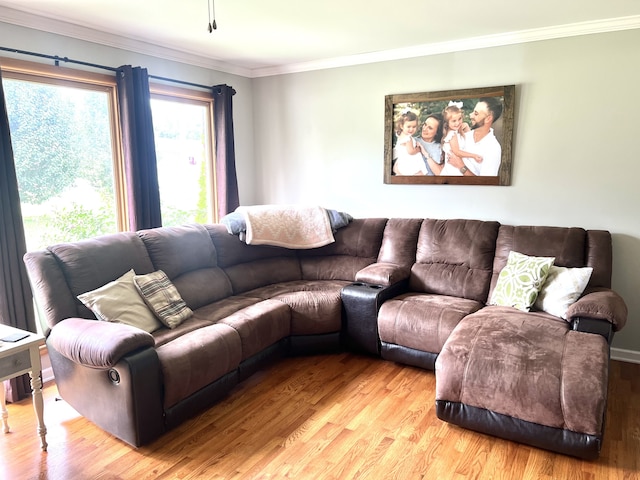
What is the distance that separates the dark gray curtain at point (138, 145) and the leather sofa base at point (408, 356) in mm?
2133

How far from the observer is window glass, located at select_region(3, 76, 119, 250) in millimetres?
3033

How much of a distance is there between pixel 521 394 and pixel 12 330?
2676mm

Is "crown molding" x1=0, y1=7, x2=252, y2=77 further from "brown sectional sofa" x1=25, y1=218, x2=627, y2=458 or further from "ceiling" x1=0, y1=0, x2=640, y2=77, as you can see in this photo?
"brown sectional sofa" x1=25, y1=218, x2=627, y2=458

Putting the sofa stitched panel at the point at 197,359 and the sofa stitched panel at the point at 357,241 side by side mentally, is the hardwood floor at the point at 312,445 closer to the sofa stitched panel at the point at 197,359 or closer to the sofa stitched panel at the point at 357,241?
the sofa stitched panel at the point at 197,359

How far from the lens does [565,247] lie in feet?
10.6

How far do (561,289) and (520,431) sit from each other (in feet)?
3.74

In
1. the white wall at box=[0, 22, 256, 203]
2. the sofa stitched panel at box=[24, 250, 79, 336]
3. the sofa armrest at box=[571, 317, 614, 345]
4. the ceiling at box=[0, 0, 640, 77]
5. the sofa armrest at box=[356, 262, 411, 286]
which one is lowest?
the sofa armrest at box=[571, 317, 614, 345]

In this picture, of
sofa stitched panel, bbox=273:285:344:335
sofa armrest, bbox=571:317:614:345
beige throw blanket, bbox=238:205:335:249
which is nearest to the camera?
sofa armrest, bbox=571:317:614:345

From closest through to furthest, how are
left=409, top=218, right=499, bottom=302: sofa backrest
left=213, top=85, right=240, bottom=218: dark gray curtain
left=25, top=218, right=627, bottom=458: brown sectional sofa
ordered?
left=25, top=218, right=627, bottom=458: brown sectional sofa, left=409, top=218, right=499, bottom=302: sofa backrest, left=213, top=85, right=240, bottom=218: dark gray curtain

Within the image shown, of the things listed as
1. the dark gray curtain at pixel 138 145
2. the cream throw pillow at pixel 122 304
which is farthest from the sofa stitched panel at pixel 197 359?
the dark gray curtain at pixel 138 145

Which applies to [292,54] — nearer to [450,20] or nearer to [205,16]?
[205,16]

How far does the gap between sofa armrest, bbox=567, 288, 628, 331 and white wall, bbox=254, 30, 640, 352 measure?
81cm

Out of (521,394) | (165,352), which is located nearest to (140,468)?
(165,352)

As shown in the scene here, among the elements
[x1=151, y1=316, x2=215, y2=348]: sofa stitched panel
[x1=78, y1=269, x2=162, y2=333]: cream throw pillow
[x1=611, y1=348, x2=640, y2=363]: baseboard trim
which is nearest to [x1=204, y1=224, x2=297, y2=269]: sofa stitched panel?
[x1=151, y1=316, x2=215, y2=348]: sofa stitched panel
